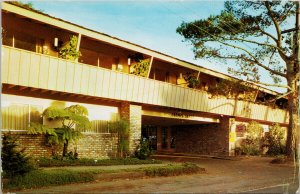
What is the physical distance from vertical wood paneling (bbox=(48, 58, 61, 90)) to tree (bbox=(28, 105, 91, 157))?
92cm

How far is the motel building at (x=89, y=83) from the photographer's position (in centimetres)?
1568

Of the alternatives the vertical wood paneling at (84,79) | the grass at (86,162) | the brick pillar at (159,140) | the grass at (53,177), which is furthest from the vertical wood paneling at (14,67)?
the brick pillar at (159,140)

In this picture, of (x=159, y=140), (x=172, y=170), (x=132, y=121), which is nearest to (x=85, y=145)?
(x=132, y=121)

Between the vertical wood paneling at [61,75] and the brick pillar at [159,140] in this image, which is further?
the brick pillar at [159,140]

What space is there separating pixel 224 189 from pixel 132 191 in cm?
292

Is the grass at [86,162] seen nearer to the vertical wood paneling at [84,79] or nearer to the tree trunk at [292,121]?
the vertical wood paneling at [84,79]

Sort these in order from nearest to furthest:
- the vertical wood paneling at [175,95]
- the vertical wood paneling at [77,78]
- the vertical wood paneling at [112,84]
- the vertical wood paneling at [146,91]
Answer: the vertical wood paneling at [77,78], the vertical wood paneling at [112,84], the vertical wood paneling at [146,91], the vertical wood paneling at [175,95]

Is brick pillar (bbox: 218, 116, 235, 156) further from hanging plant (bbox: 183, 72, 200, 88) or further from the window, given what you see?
the window

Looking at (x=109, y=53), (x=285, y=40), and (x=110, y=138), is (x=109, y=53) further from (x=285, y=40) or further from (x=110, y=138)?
(x=285, y=40)

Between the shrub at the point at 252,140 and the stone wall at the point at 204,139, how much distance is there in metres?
1.82

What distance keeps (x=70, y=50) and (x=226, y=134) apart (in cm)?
1644

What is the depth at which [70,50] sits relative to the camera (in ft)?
56.9

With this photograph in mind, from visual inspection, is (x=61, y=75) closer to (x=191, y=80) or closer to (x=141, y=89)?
(x=141, y=89)

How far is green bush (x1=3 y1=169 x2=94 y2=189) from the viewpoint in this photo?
10906mm
